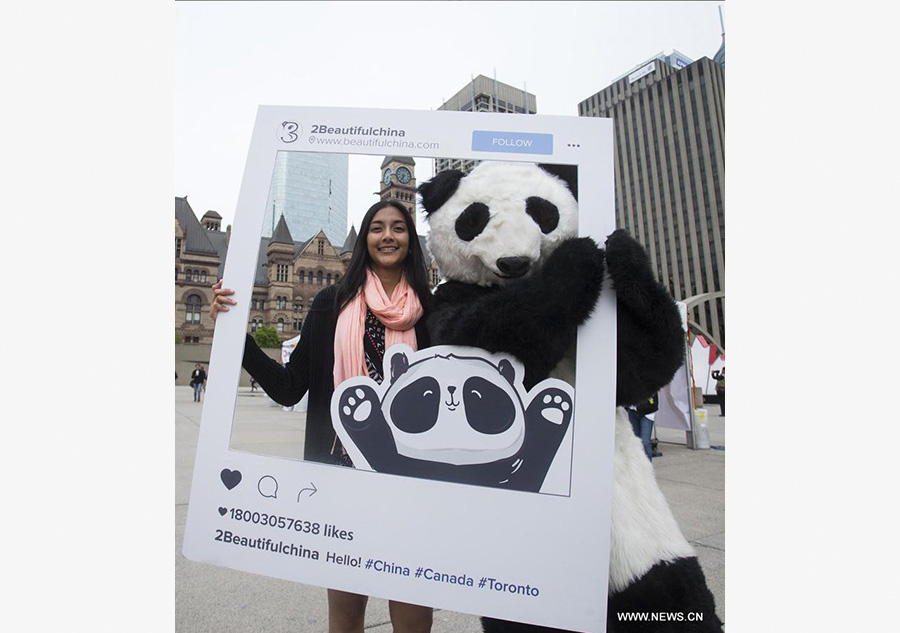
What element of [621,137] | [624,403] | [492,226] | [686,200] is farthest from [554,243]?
[686,200]

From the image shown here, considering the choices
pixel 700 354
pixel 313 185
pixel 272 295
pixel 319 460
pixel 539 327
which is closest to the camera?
pixel 539 327

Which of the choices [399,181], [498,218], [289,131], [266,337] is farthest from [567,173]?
[266,337]

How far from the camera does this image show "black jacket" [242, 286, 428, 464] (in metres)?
1.43

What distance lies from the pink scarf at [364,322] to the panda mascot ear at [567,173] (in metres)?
0.56

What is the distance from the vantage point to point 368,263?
5.16 feet

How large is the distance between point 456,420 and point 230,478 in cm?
68

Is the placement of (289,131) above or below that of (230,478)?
above

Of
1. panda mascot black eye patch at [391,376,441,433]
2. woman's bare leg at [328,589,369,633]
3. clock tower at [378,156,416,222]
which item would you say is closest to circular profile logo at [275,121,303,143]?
clock tower at [378,156,416,222]

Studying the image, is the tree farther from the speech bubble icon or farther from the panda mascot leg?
the panda mascot leg

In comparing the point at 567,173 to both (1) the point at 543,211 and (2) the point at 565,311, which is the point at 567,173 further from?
(2) the point at 565,311

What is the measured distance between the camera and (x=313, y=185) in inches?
59.5

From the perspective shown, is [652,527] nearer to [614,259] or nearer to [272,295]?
[614,259]

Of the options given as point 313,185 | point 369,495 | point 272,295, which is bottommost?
point 369,495

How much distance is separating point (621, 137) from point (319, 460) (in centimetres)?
288
